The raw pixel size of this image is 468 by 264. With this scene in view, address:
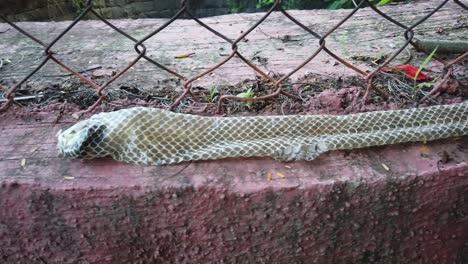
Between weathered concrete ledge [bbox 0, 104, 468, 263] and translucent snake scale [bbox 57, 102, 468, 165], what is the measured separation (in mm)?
27

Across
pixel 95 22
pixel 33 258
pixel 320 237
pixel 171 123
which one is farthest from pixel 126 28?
pixel 320 237

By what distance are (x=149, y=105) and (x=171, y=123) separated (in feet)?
0.58

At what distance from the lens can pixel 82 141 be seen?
960mm

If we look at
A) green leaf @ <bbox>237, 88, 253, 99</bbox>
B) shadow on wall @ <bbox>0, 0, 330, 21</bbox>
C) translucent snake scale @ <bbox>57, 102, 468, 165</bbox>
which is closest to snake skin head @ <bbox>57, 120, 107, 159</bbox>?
translucent snake scale @ <bbox>57, 102, 468, 165</bbox>

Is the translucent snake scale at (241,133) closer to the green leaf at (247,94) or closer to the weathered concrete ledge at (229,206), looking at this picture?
the weathered concrete ledge at (229,206)

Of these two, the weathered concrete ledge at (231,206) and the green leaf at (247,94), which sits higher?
the green leaf at (247,94)

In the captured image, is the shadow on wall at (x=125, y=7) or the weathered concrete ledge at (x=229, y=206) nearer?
the weathered concrete ledge at (x=229, y=206)

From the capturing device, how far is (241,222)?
3.26 ft

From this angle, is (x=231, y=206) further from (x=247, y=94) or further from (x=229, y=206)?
→ (x=247, y=94)

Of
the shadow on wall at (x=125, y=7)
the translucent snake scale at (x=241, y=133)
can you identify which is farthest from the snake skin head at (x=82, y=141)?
the shadow on wall at (x=125, y=7)

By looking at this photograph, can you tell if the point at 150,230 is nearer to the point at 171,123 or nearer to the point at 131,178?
the point at 131,178

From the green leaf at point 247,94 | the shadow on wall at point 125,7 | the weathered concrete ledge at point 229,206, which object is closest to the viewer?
the weathered concrete ledge at point 229,206

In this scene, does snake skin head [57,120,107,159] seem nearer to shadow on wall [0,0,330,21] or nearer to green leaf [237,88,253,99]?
green leaf [237,88,253,99]

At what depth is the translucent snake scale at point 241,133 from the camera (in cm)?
99
